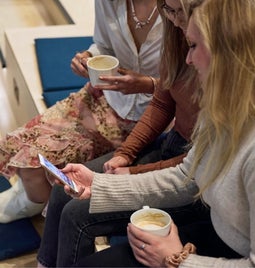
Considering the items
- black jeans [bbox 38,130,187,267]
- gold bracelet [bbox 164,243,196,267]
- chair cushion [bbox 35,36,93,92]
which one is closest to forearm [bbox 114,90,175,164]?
black jeans [bbox 38,130,187,267]

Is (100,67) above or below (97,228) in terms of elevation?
above

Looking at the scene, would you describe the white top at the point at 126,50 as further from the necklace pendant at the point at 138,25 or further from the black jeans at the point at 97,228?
the black jeans at the point at 97,228

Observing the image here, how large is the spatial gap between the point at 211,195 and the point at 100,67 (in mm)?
712

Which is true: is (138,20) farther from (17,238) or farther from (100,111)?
(17,238)

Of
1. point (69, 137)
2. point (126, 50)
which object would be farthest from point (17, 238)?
point (126, 50)

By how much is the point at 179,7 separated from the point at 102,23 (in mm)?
519

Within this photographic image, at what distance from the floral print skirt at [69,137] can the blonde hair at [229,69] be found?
0.73 meters

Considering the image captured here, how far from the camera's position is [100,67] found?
1.71 meters

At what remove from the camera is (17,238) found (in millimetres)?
1931

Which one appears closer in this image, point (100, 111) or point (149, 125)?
point (149, 125)

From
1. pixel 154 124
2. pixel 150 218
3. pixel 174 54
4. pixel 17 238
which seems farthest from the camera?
pixel 17 238

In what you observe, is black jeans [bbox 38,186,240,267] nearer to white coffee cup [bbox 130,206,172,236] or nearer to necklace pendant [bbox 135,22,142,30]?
white coffee cup [bbox 130,206,172,236]

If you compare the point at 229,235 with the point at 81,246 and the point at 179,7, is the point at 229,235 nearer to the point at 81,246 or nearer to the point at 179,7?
the point at 81,246

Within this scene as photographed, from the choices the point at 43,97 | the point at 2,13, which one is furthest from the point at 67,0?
the point at 43,97
